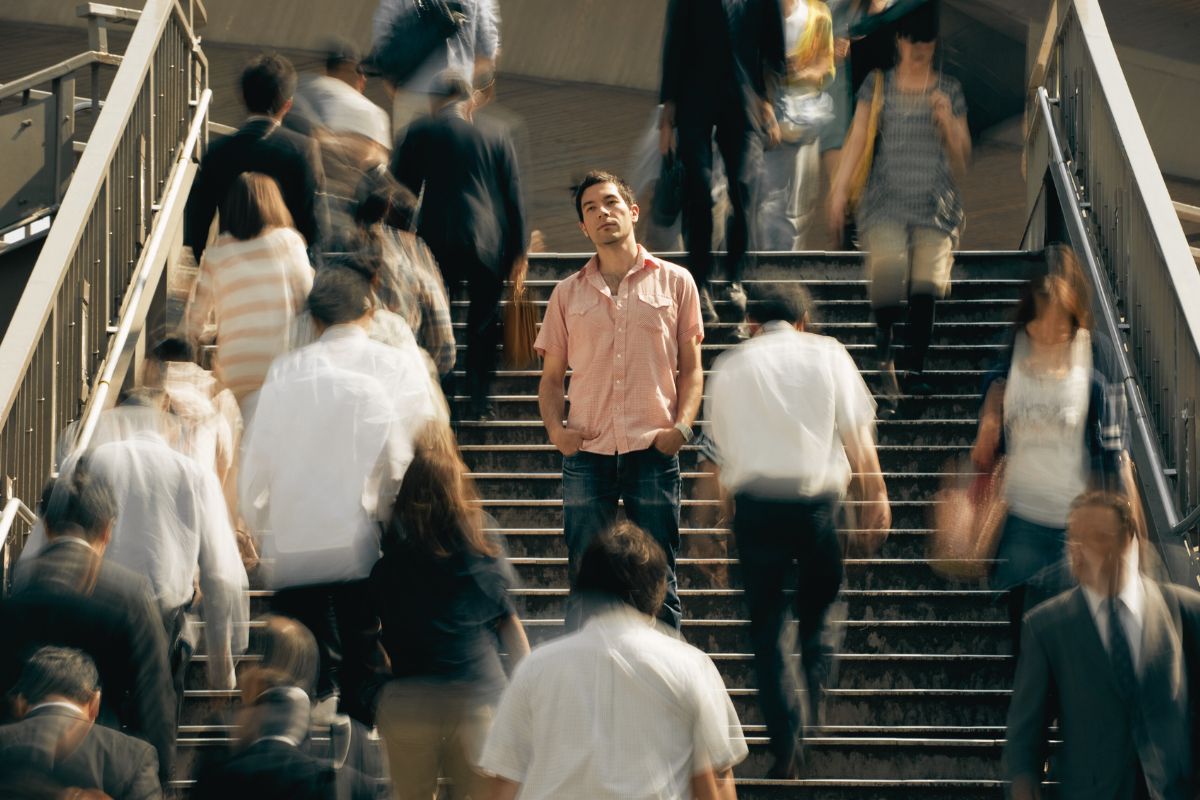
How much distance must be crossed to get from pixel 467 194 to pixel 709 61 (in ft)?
4.25

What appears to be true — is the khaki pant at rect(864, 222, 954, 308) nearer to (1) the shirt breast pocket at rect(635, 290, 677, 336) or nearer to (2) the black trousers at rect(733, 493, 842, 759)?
(1) the shirt breast pocket at rect(635, 290, 677, 336)

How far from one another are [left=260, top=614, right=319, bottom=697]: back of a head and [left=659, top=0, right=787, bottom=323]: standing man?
4050mm

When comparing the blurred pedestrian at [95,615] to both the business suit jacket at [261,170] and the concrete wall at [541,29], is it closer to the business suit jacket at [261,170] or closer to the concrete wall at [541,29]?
the business suit jacket at [261,170]

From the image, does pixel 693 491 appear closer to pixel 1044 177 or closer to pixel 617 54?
pixel 1044 177

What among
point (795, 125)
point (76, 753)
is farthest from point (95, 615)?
point (795, 125)

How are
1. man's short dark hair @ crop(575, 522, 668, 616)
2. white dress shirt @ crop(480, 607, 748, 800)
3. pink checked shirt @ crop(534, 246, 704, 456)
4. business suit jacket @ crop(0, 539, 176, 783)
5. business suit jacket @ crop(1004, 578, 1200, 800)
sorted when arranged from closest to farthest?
white dress shirt @ crop(480, 607, 748, 800)
man's short dark hair @ crop(575, 522, 668, 616)
business suit jacket @ crop(0, 539, 176, 783)
business suit jacket @ crop(1004, 578, 1200, 800)
pink checked shirt @ crop(534, 246, 704, 456)

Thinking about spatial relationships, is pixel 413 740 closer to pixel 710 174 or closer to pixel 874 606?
pixel 874 606

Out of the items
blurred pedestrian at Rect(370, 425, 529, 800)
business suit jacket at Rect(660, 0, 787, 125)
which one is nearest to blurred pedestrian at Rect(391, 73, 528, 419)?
business suit jacket at Rect(660, 0, 787, 125)

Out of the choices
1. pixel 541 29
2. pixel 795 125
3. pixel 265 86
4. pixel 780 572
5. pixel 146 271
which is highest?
pixel 541 29

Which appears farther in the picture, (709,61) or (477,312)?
(709,61)

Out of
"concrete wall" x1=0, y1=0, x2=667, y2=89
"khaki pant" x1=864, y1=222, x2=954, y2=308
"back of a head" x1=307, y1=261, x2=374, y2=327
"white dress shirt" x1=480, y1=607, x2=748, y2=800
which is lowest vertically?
"white dress shirt" x1=480, y1=607, x2=748, y2=800

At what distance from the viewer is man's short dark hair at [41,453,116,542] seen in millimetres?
5285

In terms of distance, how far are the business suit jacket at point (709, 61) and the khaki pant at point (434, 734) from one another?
3.99 meters

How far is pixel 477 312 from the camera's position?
27.2 ft
